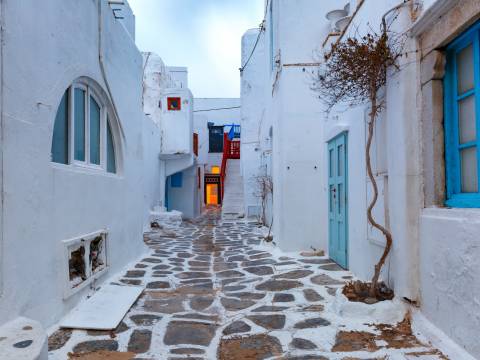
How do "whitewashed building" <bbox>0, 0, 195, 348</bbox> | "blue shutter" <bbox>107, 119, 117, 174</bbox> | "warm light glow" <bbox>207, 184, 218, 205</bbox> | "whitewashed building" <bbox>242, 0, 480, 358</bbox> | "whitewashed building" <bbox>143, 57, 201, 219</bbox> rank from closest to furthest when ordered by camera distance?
1. "whitewashed building" <bbox>242, 0, 480, 358</bbox>
2. "whitewashed building" <bbox>0, 0, 195, 348</bbox>
3. "blue shutter" <bbox>107, 119, 117, 174</bbox>
4. "whitewashed building" <bbox>143, 57, 201, 219</bbox>
5. "warm light glow" <bbox>207, 184, 218, 205</bbox>

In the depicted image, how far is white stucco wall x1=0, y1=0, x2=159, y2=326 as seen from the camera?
312 cm

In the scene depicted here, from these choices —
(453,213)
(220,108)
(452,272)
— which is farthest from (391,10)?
(220,108)

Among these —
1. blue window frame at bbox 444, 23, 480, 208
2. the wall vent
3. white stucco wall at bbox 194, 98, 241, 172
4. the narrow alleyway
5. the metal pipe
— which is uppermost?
white stucco wall at bbox 194, 98, 241, 172

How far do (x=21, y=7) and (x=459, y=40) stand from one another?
3.56m

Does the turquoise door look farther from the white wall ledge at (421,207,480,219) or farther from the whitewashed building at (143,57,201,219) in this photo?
the whitewashed building at (143,57,201,219)

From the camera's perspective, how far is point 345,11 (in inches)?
296

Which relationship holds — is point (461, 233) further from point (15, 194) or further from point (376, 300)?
point (15, 194)

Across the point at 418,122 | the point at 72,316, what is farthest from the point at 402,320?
the point at 72,316

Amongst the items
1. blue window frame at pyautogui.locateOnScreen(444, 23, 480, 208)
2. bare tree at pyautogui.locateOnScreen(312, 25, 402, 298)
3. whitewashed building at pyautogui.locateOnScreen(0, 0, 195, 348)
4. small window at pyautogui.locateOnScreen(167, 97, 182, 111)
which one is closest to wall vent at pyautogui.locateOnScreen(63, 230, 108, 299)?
whitewashed building at pyautogui.locateOnScreen(0, 0, 195, 348)

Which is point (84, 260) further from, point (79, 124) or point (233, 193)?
point (233, 193)

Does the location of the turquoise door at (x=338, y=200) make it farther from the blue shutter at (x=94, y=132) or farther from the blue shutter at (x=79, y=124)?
the blue shutter at (x=79, y=124)

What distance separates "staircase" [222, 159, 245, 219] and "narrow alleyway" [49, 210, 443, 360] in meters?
11.0

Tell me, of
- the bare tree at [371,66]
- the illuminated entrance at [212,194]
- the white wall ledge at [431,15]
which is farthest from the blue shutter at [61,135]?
the illuminated entrance at [212,194]

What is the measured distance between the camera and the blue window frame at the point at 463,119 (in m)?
3.03
